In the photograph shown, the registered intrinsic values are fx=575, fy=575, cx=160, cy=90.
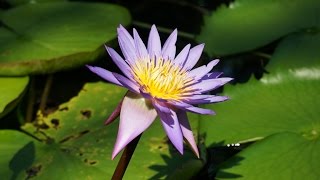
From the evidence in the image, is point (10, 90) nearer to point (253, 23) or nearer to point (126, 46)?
point (126, 46)

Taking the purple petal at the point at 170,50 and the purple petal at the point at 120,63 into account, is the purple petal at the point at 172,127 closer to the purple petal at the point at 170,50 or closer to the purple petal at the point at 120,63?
the purple petal at the point at 120,63

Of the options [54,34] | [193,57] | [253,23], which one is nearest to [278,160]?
[193,57]

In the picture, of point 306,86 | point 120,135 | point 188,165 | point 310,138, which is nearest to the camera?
point 120,135

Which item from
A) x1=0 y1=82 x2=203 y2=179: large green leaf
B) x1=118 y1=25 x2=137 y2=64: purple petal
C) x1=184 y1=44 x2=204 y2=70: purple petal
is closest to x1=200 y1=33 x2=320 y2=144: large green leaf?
x1=0 y1=82 x2=203 y2=179: large green leaf

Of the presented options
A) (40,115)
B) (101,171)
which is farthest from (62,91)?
(101,171)

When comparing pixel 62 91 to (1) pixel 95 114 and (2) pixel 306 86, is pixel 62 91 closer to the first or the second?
(1) pixel 95 114
